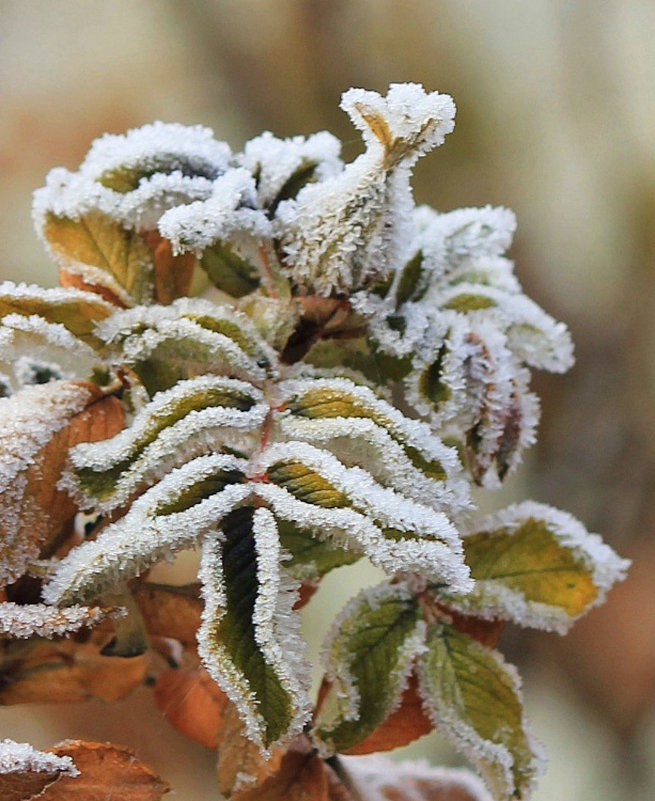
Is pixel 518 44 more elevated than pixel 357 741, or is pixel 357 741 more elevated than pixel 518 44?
pixel 518 44

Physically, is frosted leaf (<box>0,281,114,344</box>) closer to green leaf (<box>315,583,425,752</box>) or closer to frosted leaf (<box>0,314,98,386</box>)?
frosted leaf (<box>0,314,98,386</box>)

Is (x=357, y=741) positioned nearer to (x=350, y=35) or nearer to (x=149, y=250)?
(x=149, y=250)

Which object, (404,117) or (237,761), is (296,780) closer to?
(237,761)

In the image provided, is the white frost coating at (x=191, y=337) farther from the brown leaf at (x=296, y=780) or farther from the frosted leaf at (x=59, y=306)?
the brown leaf at (x=296, y=780)

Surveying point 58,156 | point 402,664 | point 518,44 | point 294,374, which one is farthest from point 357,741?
point 518,44

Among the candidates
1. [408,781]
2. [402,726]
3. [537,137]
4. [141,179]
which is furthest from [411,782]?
[537,137]

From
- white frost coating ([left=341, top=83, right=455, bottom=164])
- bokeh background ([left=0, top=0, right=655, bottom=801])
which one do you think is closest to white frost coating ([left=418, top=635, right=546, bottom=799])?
white frost coating ([left=341, top=83, right=455, bottom=164])

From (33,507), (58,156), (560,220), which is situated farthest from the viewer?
(560,220)
